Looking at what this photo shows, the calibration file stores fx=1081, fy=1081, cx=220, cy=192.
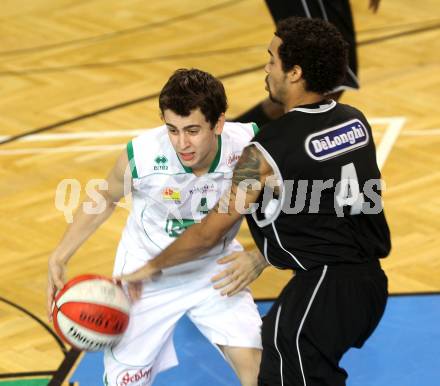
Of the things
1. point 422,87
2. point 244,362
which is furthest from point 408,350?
point 422,87

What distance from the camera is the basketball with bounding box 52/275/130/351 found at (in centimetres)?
453

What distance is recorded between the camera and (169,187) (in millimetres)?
4820

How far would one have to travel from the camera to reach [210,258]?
4.92 meters

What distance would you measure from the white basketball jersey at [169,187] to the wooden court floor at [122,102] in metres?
1.16

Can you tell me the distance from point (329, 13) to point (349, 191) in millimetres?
3092

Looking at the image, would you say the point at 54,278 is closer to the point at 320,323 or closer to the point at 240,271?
the point at 240,271

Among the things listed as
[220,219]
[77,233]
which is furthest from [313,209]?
[77,233]

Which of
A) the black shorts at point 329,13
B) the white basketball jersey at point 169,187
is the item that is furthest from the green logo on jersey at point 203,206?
the black shorts at point 329,13

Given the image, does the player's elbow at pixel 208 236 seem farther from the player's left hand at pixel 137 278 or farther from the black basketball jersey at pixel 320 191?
the player's left hand at pixel 137 278

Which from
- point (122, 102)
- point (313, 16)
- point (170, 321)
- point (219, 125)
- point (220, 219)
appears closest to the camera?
point (220, 219)

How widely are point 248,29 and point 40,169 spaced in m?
3.38

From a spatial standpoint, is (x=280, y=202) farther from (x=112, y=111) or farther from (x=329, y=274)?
(x=112, y=111)

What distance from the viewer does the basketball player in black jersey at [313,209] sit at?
165 inches

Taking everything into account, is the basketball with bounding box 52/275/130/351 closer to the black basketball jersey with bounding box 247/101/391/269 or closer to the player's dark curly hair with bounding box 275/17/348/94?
the black basketball jersey with bounding box 247/101/391/269
